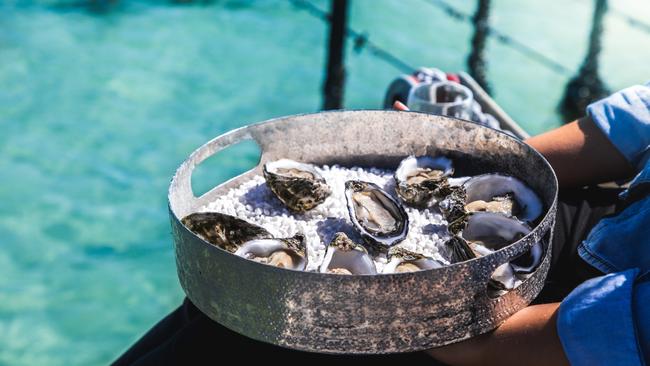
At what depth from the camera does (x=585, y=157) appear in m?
A: 1.64

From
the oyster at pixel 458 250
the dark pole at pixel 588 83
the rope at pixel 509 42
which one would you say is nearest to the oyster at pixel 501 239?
the oyster at pixel 458 250

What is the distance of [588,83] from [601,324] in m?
3.90

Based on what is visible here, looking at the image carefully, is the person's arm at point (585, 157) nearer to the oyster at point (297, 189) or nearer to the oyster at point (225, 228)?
the oyster at point (297, 189)

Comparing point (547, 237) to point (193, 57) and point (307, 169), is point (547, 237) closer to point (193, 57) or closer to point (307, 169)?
point (307, 169)

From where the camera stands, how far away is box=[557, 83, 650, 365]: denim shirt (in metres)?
1.11

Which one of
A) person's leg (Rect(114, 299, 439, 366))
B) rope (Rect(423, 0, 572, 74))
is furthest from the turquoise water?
person's leg (Rect(114, 299, 439, 366))

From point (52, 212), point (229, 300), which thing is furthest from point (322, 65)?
point (229, 300)

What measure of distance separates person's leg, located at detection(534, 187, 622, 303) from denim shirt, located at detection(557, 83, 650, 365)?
3cm

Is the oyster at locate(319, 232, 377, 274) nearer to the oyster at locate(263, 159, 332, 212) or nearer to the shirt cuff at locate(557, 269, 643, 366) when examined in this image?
the oyster at locate(263, 159, 332, 212)

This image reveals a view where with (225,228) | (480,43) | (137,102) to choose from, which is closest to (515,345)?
(225,228)

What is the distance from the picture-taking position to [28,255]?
3.93 metres

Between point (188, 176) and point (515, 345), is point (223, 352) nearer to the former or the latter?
point (188, 176)

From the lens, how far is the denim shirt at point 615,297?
1.11 m

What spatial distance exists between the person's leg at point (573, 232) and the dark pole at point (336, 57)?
2.25m
